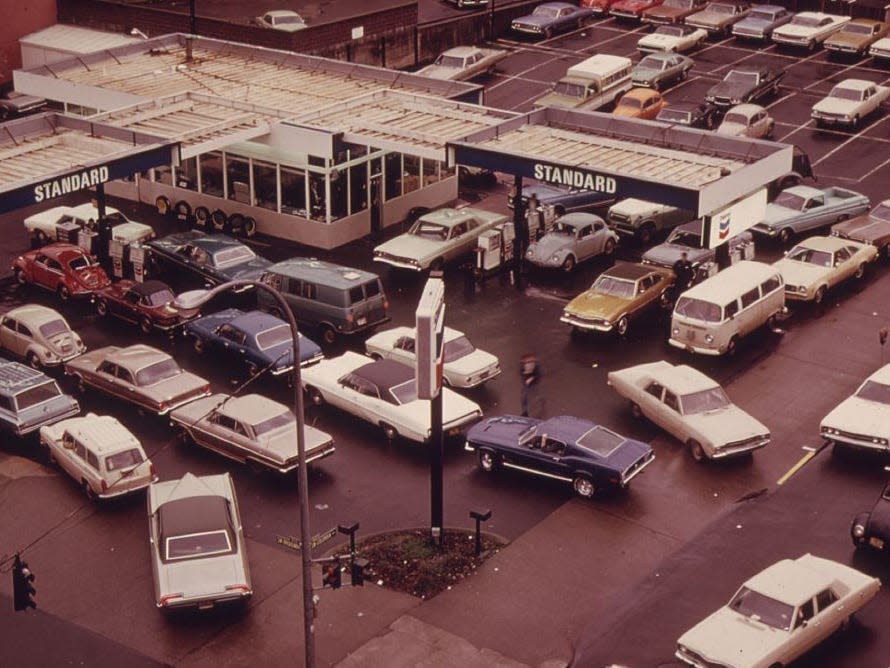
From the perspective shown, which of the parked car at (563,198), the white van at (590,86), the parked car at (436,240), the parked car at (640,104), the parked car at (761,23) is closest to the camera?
the parked car at (436,240)

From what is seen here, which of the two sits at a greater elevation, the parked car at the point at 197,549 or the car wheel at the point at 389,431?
the parked car at the point at 197,549

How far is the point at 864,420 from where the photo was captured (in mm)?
28844

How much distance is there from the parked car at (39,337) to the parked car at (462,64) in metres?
24.9

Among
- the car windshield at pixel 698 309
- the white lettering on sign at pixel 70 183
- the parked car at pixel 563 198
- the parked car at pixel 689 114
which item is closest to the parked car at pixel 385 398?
the car windshield at pixel 698 309

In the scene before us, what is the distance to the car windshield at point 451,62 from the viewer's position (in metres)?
56.1

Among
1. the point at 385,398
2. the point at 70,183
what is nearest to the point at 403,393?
the point at 385,398

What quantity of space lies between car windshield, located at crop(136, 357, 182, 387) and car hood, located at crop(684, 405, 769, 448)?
465 inches

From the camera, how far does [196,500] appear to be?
1002 inches

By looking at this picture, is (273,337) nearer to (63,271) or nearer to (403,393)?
(403,393)

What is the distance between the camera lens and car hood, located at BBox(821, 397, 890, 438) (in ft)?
93.5

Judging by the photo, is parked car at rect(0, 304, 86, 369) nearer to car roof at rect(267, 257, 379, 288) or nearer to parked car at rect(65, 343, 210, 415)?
parked car at rect(65, 343, 210, 415)

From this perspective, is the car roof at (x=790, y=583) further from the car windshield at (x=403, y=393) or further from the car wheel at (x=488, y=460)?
the car windshield at (x=403, y=393)

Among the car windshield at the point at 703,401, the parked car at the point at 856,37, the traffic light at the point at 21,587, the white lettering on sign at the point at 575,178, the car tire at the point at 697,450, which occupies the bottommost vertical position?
the car tire at the point at 697,450

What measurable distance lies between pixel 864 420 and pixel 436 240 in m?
14.7
